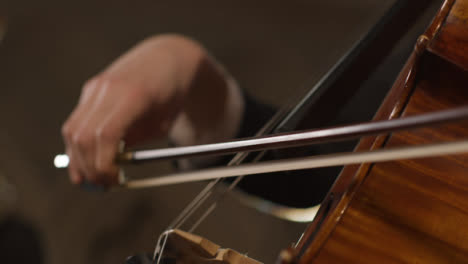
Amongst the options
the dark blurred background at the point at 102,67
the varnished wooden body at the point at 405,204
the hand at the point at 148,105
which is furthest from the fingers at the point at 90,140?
the dark blurred background at the point at 102,67

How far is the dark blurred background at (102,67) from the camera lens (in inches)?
41.5

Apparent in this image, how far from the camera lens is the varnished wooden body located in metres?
0.32

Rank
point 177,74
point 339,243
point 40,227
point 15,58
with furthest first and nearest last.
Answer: point 15,58 → point 40,227 → point 177,74 → point 339,243

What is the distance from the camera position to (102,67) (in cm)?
127

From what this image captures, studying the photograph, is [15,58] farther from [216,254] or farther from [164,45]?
[216,254]

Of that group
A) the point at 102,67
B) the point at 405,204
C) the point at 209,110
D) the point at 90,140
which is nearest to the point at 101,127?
the point at 90,140

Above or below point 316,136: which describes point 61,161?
below

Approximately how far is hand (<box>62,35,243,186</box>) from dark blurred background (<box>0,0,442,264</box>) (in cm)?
41

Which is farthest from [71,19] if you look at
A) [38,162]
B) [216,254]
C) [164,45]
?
[216,254]

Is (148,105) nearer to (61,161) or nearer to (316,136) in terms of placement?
(61,161)

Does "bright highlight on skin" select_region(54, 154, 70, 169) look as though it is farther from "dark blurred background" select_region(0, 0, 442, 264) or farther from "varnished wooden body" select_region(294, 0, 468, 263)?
"dark blurred background" select_region(0, 0, 442, 264)

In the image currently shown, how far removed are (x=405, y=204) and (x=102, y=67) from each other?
1126mm

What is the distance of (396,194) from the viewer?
1.13ft

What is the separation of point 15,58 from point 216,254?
1237 mm
